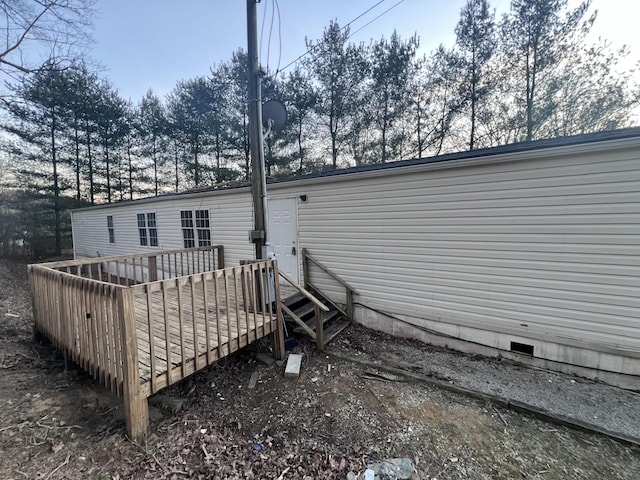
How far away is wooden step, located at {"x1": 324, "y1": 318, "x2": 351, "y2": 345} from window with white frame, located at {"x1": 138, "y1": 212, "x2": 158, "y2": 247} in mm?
7320

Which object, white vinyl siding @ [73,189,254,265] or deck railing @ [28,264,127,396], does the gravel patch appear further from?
white vinyl siding @ [73,189,254,265]

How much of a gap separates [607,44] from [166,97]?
19.3 metres

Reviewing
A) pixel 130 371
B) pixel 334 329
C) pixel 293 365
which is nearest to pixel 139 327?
pixel 130 371

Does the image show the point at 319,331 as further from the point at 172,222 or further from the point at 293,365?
the point at 172,222

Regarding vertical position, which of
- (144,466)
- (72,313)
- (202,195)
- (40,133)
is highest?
(40,133)

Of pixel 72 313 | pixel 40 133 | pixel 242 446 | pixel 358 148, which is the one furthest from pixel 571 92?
pixel 40 133

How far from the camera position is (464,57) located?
11.0 m

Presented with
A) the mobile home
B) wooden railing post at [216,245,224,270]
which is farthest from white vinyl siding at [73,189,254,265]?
the mobile home

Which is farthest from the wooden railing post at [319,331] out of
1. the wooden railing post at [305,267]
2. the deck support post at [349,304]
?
the wooden railing post at [305,267]

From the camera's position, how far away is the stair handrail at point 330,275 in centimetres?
531

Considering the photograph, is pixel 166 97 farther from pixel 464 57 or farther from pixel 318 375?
pixel 318 375

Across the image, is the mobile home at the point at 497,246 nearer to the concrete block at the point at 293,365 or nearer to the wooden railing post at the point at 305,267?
the wooden railing post at the point at 305,267

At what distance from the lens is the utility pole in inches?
171

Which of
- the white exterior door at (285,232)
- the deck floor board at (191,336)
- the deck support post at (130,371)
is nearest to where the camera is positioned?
the deck support post at (130,371)
